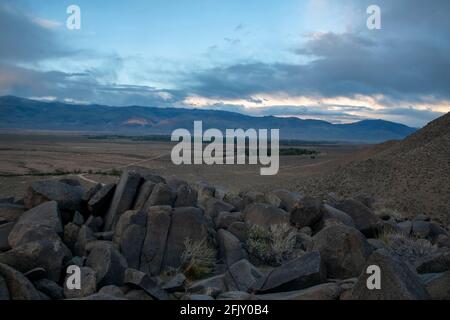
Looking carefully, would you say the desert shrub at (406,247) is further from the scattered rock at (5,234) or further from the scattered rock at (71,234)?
the scattered rock at (5,234)

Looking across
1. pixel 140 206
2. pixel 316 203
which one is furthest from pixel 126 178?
pixel 316 203

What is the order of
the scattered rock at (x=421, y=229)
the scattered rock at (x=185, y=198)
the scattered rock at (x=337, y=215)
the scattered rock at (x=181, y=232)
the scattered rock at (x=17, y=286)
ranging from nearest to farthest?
the scattered rock at (x=17, y=286)
the scattered rock at (x=181, y=232)
the scattered rock at (x=185, y=198)
the scattered rock at (x=337, y=215)
the scattered rock at (x=421, y=229)

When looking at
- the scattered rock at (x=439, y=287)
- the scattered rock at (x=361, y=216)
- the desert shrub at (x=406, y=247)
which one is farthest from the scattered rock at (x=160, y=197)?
the scattered rock at (x=439, y=287)

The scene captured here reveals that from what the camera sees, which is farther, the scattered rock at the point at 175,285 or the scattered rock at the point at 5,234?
the scattered rock at the point at 5,234

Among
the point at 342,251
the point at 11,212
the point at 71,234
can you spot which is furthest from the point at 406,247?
the point at 11,212

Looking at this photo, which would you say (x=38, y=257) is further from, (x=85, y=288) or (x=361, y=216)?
(x=361, y=216)

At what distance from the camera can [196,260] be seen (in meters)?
10.4

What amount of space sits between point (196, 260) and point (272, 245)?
7.19ft

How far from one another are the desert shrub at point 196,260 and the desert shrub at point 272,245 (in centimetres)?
120

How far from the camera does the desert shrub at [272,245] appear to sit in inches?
454

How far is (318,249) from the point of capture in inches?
392

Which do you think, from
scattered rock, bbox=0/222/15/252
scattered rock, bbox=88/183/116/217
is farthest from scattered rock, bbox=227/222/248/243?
scattered rock, bbox=0/222/15/252
